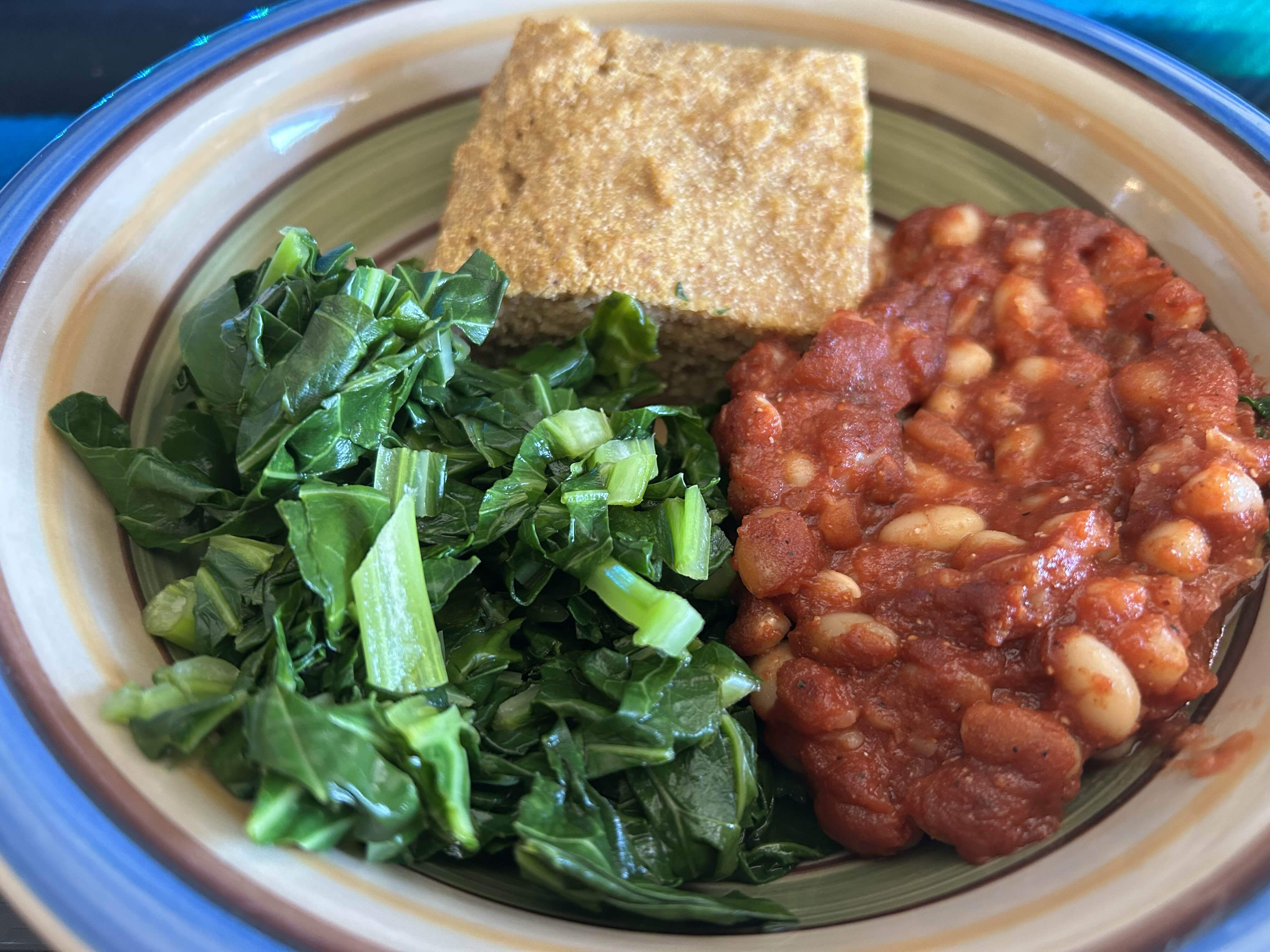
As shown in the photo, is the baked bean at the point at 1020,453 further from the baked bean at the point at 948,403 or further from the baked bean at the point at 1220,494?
the baked bean at the point at 1220,494

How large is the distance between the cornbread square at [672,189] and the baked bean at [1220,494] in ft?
3.42

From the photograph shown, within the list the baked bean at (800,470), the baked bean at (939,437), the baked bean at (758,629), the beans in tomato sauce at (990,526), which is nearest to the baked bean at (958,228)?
the beans in tomato sauce at (990,526)

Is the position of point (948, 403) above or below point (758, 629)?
above

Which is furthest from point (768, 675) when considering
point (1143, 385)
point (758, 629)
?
point (1143, 385)

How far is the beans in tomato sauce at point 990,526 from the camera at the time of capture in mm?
1844

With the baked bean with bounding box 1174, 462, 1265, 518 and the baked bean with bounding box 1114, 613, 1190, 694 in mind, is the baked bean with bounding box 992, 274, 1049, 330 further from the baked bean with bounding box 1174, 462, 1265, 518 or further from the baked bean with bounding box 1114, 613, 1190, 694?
the baked bean with bounding box 1114, 613, 1190, 694

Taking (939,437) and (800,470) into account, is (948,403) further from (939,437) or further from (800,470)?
(800,470)

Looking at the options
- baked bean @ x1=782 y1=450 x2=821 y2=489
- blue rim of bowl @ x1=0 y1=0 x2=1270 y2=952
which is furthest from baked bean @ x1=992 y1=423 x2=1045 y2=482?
blue rim of bowl @ x1=0 y1=0 x2=1270 y2=952

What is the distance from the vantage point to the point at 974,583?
76.3 inches

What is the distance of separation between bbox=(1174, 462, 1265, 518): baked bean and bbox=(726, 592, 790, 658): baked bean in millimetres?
904

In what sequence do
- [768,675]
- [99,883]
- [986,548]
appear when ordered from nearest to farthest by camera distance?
[99,883] < [986,548] < [768,675]

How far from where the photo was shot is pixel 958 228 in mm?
2676

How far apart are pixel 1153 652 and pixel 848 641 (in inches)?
23.7

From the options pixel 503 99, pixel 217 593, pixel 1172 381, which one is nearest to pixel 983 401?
pixel 1172 381
